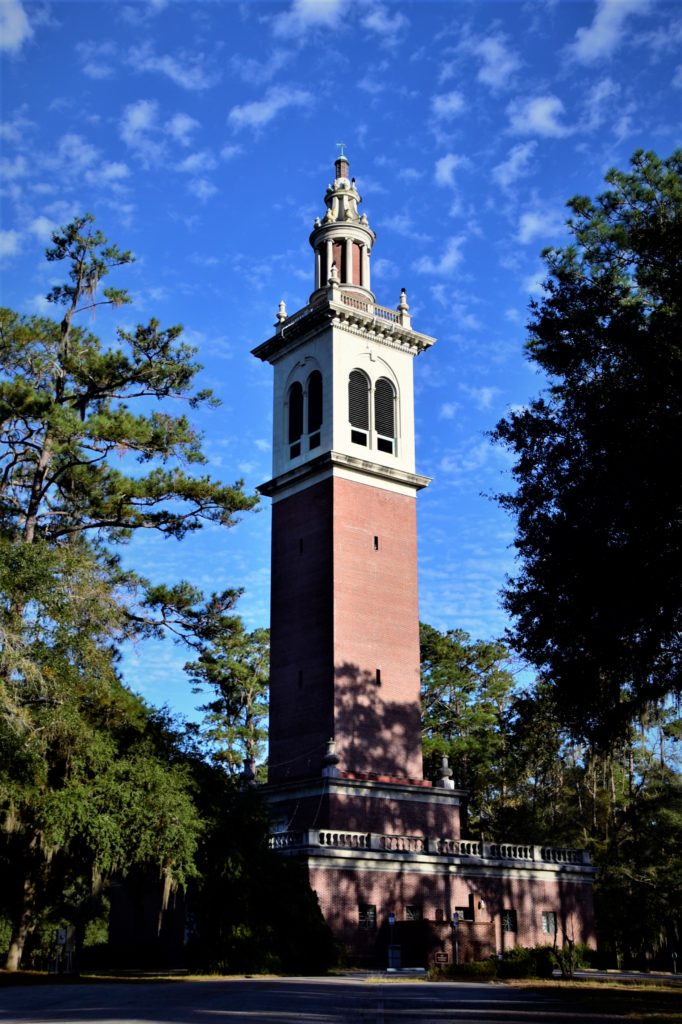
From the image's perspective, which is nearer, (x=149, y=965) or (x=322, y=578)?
(x=149, y=965)

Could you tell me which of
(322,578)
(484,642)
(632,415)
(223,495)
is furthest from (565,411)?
(484,642)

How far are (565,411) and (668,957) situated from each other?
38599mm

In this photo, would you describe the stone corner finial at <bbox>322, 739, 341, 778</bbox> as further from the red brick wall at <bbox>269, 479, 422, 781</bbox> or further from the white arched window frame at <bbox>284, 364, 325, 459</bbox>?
the white arched window frame at <bbox>284, 364, 325, 459</bbox>

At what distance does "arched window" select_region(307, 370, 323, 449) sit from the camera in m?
49.8

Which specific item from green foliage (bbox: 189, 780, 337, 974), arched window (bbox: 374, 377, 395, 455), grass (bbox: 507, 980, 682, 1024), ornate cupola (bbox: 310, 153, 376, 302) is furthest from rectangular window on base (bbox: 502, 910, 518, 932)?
ornate cupola (bbox: 310, 153, 376, 302)

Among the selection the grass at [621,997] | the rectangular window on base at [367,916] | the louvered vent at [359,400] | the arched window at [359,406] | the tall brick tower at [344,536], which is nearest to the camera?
the grass at [621,997]

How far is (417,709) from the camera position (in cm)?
4669

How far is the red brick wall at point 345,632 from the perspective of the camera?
4428cm

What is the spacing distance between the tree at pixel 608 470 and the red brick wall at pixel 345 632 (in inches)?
704

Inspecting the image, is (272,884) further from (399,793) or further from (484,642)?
(484,642)

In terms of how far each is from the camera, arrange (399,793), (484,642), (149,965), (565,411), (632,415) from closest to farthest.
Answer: (632,415)
(565,411)
(149,965)
(399,793)
(484,642)

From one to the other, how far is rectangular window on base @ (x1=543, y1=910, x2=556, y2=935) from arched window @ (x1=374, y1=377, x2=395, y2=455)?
20.5 metres

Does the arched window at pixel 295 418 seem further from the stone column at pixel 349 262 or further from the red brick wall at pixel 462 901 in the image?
the red brick wall at pixel 462 901

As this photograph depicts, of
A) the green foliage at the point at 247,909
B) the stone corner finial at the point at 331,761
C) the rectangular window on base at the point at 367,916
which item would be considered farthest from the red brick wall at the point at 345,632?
the green foliage at the point at 247,909
